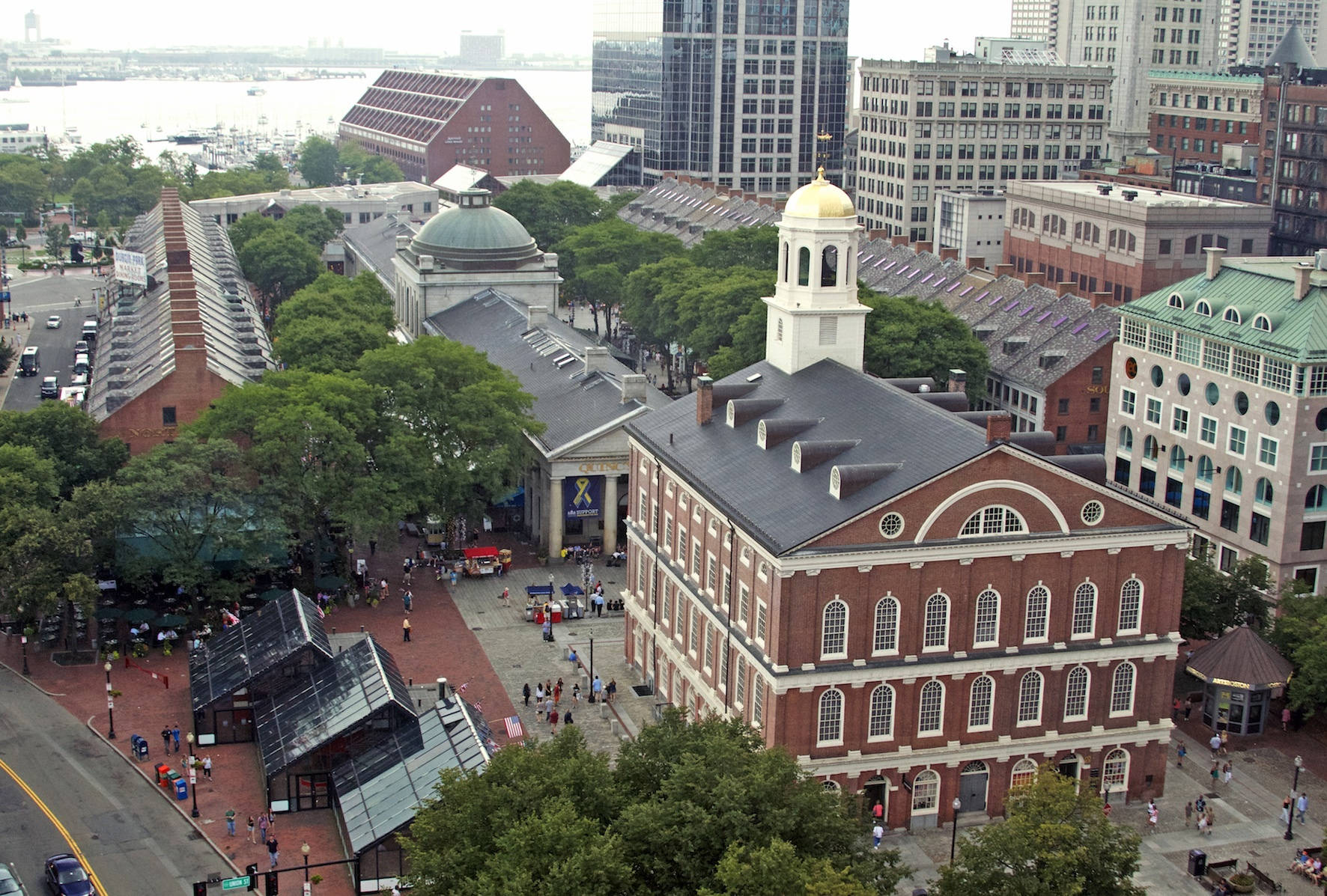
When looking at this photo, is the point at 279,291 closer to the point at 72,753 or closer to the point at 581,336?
the point at 581,336

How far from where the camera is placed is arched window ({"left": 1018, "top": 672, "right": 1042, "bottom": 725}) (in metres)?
63.5

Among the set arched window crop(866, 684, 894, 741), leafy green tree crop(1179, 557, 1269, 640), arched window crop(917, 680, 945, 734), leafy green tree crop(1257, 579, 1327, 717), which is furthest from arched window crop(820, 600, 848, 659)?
leafy green tree crop(1179, 557, 1269, 640)

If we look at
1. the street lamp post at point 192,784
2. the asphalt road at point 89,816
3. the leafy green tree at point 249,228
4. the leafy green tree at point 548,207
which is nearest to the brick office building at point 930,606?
the street lamp post at point 192,784

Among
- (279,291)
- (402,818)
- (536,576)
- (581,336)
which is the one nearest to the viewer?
(402,818)

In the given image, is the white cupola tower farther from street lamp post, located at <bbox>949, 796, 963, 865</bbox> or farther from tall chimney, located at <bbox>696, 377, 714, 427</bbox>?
street lamp post, located at <bbox>949, 796, 963, 865</bbox>

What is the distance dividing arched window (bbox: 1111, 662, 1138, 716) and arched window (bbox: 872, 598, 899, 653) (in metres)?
9.68

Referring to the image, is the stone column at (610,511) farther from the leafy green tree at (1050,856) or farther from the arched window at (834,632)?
the leafy green tree at (1050,856)

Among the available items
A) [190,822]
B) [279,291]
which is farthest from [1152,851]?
[279,291]

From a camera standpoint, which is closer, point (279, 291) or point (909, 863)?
point (909, 863)

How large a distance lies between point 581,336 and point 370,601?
4364cm

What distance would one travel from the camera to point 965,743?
6344 centimetres

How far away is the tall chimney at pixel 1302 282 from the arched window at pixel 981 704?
35.5 meters

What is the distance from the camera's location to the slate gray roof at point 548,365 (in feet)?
320

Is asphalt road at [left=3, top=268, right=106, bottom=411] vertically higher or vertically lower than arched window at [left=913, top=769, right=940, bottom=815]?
higher
